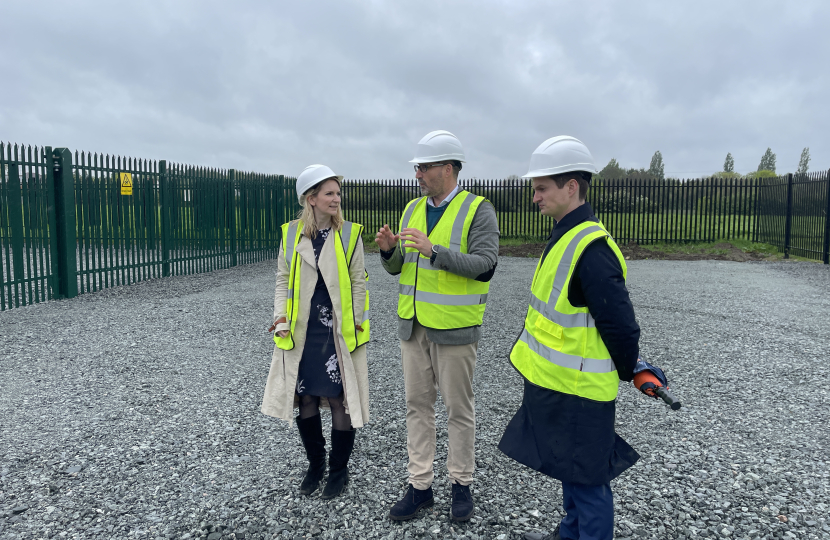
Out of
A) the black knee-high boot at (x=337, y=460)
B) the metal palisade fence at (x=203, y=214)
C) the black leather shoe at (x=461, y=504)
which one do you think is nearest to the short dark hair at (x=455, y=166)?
the black knee-high boot at (x=337, y=460)

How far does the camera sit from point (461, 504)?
115 inches

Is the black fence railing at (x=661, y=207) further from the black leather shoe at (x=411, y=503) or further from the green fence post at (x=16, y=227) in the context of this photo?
the black leather shoe at (x=411, y=503)

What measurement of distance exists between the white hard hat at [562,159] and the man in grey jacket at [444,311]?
648 mm

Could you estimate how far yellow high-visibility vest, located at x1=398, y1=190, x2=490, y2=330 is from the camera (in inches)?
113

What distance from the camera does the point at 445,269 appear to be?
2852 mm

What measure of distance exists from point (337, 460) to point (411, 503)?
0.50 metres

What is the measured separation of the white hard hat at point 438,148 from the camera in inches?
114

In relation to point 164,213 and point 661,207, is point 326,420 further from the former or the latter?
point 661,207

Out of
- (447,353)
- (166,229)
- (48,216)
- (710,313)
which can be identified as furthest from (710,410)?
(166,229)

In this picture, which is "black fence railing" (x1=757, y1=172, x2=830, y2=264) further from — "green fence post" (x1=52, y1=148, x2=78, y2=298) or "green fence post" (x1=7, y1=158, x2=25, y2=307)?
"green fence post" (x1=7, y1=158, x2=25, y2=307)

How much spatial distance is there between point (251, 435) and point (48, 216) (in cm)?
812

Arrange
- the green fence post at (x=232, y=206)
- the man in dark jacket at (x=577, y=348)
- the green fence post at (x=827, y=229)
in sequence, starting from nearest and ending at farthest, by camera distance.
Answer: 1. the man in dark jacket at (x=577, y=348)
2. the green fence post at (x=232, y=206)
3. the green fence post at (x=827, y=229)

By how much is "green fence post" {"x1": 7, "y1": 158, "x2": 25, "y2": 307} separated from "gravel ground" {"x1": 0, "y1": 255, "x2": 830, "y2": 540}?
127 cm

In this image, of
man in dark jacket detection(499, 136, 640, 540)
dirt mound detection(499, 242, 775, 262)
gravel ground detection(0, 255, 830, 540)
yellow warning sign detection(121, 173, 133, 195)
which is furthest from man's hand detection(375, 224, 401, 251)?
dirt mound detection(499, 242, 775, 262)
